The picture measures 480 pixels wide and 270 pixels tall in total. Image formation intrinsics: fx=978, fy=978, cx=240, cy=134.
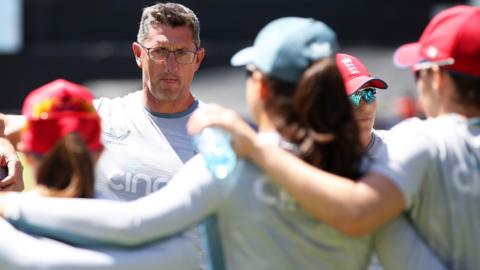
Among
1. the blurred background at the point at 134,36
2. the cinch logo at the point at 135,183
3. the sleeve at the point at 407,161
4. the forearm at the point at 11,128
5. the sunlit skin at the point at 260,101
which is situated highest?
the sunlit skin at the point at 260,101

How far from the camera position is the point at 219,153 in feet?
7.84

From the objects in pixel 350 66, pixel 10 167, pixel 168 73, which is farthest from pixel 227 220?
pixel 168 73

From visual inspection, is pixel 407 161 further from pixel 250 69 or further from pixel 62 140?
pixel 62 140

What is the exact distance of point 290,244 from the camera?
2418 millimetres

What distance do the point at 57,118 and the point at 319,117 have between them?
2.10 ft

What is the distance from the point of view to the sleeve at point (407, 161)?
2.40m

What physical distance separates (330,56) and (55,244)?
82cm

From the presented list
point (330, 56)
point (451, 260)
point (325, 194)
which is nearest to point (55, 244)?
point (325, 194)

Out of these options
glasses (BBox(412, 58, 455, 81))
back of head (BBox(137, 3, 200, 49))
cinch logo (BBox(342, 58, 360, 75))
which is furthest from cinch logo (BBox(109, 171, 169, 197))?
glasses (BBox(412, 58, 455, 81))

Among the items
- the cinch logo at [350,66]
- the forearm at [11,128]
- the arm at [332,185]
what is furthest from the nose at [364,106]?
the arm at [332,185]

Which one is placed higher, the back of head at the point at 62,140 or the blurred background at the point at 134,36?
the back of head at the point at 62,140

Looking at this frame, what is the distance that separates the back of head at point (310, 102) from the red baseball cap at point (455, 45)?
0.30 m

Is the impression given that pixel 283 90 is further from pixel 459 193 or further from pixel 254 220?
pixel 459 193

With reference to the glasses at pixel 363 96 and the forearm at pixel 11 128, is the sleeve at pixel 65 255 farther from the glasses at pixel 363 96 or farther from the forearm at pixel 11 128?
the glasses at pixel 363 96
